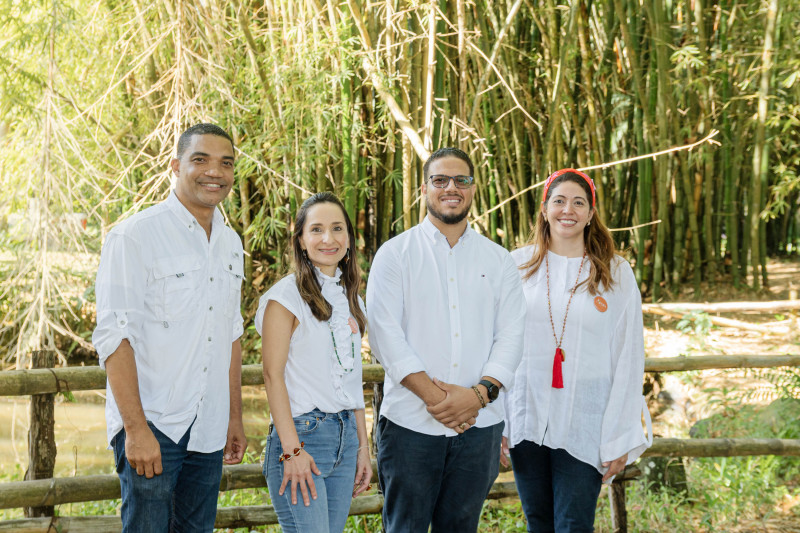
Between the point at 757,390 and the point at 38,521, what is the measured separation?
391 centimetres

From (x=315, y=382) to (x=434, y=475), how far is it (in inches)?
16.6

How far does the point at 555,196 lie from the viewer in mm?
2203

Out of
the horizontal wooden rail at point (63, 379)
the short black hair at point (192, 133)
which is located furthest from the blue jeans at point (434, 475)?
the short black hair at point (192, 133)

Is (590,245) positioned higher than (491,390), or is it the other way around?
(590,245)

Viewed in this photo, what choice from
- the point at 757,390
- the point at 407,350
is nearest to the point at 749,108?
the point at 757,390

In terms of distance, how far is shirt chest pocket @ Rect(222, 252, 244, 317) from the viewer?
187 centimetres

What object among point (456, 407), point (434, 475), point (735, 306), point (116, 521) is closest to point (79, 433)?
point (116, 521)

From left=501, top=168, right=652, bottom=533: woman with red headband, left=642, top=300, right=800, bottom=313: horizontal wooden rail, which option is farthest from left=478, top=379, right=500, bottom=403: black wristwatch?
left=642, top=300, right=800, bottom=313: horizontal wooden rail

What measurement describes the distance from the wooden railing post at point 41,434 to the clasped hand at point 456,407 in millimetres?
1329

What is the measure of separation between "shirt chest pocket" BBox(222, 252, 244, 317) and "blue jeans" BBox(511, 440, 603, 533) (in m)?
0.92

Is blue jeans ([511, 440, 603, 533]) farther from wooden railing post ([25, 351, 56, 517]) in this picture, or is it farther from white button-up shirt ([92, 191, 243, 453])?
wooden railing post ([25, 351, 56, 517])

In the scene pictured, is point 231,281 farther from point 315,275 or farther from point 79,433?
point 79,433

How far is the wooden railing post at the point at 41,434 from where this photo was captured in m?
2.48

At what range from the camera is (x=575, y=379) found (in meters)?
2.14
